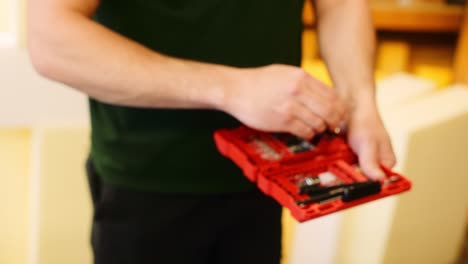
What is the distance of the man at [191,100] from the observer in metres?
0.54

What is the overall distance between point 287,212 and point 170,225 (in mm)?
581

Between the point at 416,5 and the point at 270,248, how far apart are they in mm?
1001

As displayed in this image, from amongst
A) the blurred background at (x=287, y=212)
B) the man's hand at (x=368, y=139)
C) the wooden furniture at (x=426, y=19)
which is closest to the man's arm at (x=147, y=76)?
the man's hand at (x=368, y=139)

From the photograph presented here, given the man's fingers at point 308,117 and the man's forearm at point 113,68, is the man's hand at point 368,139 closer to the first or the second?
the man's fingers at point 308,117

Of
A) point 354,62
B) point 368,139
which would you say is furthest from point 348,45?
point 368,139

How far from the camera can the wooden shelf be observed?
1.46 meters

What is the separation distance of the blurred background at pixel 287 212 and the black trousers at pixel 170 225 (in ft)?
1.31

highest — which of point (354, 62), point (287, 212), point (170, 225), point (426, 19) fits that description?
point (426, 19)

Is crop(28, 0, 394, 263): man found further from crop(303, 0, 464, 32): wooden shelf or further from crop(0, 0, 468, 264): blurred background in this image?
crop(303, 0, 464, 32): wooden shelf

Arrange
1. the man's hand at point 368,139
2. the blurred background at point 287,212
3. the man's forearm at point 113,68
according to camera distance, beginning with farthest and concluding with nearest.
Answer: the blurred background at point 287,212 → the man's hand at point 368,139 → the man's forearm at point 113,68

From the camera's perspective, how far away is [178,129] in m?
0.67

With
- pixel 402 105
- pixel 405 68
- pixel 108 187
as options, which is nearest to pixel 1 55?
pixel 108 187

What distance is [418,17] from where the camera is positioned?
1458 millimetres

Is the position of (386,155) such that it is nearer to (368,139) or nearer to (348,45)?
(368,139)
